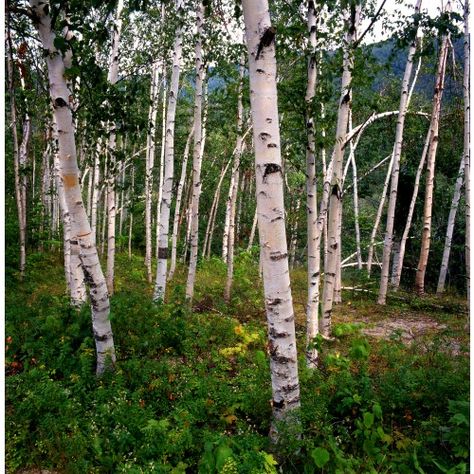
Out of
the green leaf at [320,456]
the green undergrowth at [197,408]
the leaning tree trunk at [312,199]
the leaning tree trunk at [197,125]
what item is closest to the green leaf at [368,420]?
the green undergrowth at [197,408]

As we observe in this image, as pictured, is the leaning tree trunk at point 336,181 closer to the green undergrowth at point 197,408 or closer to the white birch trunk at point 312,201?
the white birch trunk at point 312,201

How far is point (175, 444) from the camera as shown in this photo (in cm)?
317

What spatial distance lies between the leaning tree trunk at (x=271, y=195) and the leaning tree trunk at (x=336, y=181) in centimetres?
307

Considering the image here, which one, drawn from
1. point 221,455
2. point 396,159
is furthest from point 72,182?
point 396,159

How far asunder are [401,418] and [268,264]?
2391 millimetres

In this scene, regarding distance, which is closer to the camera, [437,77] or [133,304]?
[133,304]

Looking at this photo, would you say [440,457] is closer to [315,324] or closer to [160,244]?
[315,324]

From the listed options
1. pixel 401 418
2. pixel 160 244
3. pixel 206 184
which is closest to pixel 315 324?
pixel 401 418

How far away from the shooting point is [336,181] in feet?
20.4

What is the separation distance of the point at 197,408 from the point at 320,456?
1.35 meters

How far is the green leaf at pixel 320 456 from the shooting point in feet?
9.65

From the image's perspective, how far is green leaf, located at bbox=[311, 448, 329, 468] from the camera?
2941 mm

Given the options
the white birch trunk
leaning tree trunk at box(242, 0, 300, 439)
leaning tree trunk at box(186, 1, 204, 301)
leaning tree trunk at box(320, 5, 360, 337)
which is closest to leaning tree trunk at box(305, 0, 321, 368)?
the white birch trunk

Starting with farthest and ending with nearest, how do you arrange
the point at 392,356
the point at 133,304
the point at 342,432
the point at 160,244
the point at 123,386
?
the point at 160,244 < the point at 133,304 < the point at 392,356 < the point at 123,386 < the point at 342,432
